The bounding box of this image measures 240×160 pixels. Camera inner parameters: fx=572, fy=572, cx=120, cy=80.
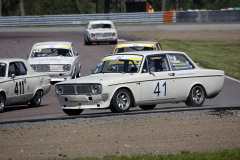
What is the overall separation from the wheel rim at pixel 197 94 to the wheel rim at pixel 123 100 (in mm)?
2139

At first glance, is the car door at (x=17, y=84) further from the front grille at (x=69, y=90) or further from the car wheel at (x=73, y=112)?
the front grille at (x=69, y=90)

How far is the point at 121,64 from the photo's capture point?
13203 mm

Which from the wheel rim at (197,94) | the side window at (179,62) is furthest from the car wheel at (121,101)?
the wheel rim at (197,94)

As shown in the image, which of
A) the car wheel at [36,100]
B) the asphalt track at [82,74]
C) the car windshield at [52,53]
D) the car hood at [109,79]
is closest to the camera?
the car hood at [109,79]

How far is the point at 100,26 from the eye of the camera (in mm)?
34406

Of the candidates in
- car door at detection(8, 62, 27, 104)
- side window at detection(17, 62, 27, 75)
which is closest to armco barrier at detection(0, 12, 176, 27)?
side window at detection(17, 62, 27, 75)

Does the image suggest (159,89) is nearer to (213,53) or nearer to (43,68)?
(43,68)

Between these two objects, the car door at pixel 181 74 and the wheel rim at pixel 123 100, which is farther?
the car door at pixel 181 74

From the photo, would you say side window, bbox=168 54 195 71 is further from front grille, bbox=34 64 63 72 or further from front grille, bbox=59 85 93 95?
front grille, bbox=34 64 63 72

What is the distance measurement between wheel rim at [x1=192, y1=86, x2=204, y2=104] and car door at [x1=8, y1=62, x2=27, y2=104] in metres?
4.69

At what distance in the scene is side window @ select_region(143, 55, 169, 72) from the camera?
1314 centimetres

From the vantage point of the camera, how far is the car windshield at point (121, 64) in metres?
13.0

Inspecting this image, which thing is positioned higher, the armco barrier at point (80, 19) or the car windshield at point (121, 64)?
the car windshield at point (121, 64)

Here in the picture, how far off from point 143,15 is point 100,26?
70.5 feet
